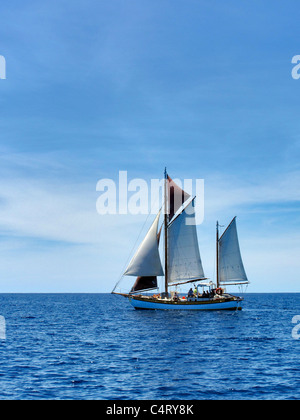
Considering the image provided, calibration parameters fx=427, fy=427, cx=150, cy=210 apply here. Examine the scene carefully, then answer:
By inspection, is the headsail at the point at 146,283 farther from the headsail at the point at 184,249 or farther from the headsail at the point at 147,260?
the headsail at the point at 184,249

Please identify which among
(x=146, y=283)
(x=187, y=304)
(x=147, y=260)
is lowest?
(x=187, y=304)

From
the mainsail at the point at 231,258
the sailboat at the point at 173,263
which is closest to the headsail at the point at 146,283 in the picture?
the sailboat at the point at 173,263

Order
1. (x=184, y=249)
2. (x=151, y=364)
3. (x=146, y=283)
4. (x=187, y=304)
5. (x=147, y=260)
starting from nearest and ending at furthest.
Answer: (x=151, y=364) → (x=147, y=260) → (x=146, y=283) → (x=184, y=249) → (x=187, y=304)

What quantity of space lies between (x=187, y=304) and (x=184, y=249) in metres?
10.0

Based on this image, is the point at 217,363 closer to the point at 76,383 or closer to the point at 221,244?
the point at 76,383

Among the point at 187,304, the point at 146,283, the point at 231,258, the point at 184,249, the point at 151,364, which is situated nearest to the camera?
the point at 151,364

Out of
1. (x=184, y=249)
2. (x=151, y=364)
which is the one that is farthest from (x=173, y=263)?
(x=151, y=364)

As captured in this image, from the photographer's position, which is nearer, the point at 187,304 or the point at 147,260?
the point at 147,260

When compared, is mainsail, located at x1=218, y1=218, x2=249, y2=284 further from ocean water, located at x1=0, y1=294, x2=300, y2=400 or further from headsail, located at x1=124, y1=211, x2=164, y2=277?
ocean water, located at x1=0, y1=294, x2=300, y2=400

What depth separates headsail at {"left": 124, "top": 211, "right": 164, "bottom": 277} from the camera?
73250 millimetres

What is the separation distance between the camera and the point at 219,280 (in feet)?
284

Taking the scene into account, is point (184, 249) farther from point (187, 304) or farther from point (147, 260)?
point (187, 304)

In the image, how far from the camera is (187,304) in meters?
77.5

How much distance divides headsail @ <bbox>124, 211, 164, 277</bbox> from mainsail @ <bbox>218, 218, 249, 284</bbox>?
654 inches
